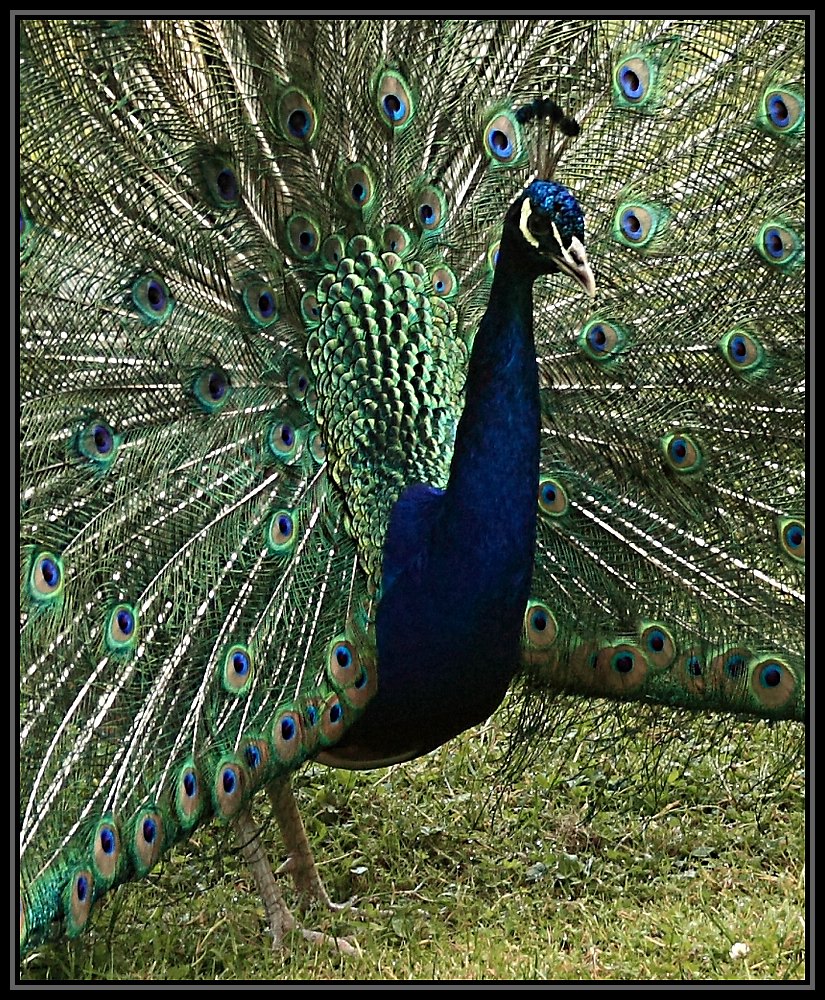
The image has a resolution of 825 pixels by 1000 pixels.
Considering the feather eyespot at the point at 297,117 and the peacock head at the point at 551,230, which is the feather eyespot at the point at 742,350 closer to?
the peacock head at the point at 551,230

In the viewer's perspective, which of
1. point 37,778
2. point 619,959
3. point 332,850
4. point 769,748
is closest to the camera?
point 37,778

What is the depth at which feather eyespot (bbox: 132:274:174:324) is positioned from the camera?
2.98 m

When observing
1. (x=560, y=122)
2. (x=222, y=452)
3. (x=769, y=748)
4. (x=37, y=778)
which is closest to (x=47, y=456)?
(x=222, y=452)

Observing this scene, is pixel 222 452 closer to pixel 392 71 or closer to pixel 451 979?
pixel 392 71

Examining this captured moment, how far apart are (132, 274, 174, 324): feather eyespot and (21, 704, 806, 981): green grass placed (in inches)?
42.3

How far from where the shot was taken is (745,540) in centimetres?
337

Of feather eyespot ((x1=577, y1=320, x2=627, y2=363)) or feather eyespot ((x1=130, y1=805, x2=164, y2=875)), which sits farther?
feather eyespot ((x1=577, y1=320, x2=627, y2=363))

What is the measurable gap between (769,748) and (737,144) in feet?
5.87

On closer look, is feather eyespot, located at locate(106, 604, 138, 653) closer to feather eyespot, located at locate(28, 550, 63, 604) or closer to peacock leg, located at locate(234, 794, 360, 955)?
feather eyespot, located at locate(28, 550, 63, 604)

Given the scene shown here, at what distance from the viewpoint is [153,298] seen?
3.00 meters

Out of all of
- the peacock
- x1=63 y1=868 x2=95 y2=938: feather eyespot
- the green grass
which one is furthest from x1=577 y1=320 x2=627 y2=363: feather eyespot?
x1=63 y1=868 x2=95 y2=938: feather eyespot

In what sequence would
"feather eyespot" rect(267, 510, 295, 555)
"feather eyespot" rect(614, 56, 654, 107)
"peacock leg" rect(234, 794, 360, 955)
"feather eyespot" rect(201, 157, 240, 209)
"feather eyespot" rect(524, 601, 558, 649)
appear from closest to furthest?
1. "feather eyespot" rect(201, 157, 240, 209)
2. "feather eyespot" rect(267, 510, 295, 555)
3. "feather eyespot" rect(614, 56, 654, 107)
4. "peacock leg" rect(234, 794, 360, 955)
5. "feather eyespot" rect(524, 601, 558, 649)

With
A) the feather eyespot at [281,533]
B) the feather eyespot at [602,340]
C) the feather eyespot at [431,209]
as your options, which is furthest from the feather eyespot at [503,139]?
the feather eyespot at [281,533]

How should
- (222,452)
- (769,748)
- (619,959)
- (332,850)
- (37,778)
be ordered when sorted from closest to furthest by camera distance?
(37,778) < (222,452) < (619,959) < (332,850) < (769,748)
